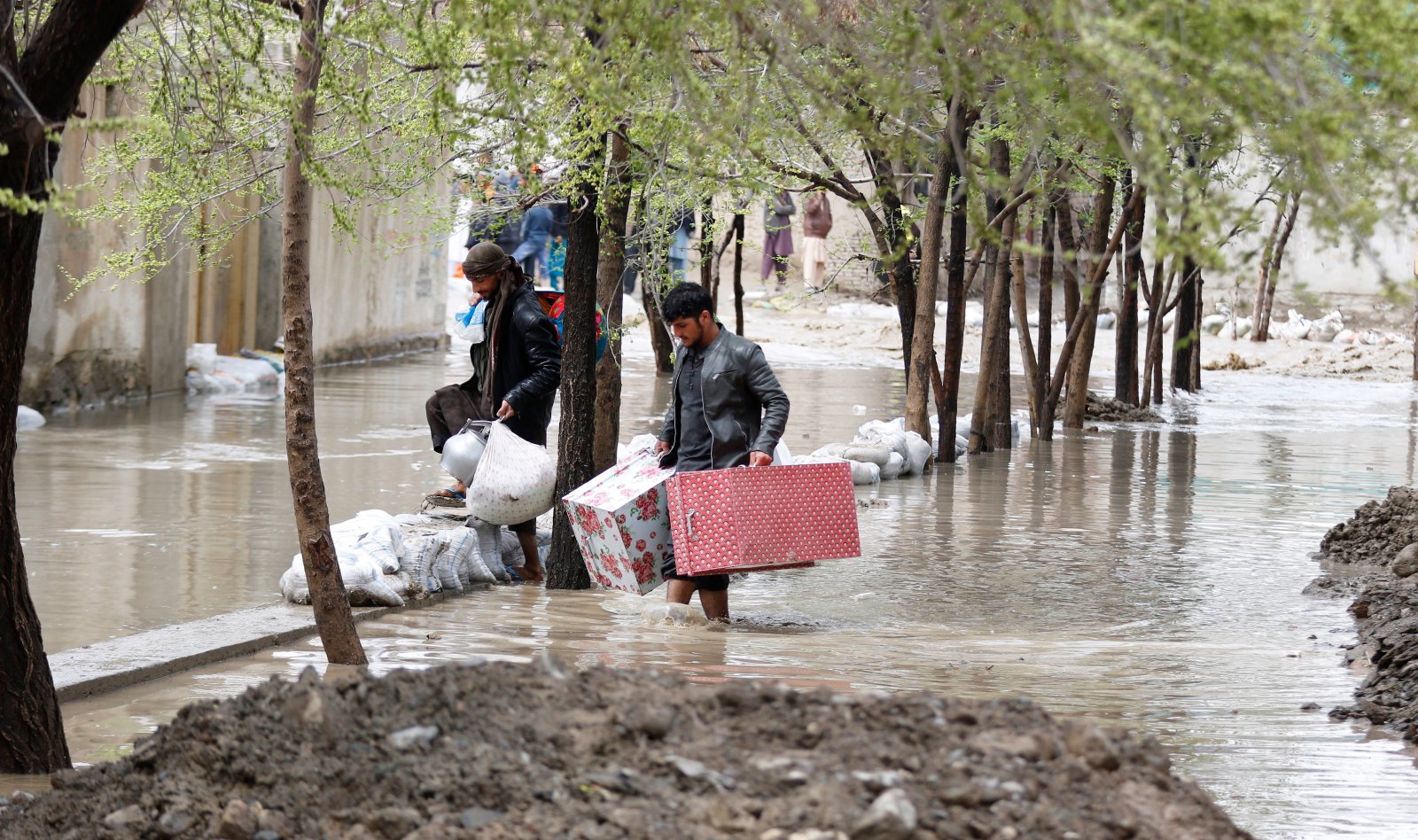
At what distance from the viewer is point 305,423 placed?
6.49m

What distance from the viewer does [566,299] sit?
9141 mm

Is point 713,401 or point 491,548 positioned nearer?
point 713,401

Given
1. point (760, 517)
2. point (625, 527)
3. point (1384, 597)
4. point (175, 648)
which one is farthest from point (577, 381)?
point (1384, 597)

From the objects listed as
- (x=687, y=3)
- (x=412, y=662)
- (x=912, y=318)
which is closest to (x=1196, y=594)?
(x=412, y=662)

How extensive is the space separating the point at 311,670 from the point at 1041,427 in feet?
47.9

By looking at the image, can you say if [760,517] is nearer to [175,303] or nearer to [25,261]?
[25,261]

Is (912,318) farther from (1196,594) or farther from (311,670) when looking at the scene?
(311,670)

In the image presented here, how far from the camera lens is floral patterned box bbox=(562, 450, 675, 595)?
788cm

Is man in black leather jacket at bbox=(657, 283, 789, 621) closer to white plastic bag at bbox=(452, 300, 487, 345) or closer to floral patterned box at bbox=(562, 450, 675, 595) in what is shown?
floral patterned box at bbox=(562, 450, 675, 595)

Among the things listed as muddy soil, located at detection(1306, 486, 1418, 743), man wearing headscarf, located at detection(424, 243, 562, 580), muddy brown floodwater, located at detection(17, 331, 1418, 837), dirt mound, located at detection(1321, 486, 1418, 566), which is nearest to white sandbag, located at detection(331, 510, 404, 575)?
muddy brown floodwater, located at detection(17, 331, 1418, 837)

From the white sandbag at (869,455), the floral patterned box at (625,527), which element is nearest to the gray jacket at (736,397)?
the floral patterned box at (625,527)

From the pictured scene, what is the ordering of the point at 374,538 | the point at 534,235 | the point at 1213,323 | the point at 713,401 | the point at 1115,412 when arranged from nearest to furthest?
the point at 713,401
the point at 374,538
the point at 1115,412
the point at 534,235
the point at 1213,323

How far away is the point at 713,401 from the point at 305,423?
2.16 m

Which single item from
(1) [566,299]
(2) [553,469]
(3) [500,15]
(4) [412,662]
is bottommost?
(4) [412,662]
